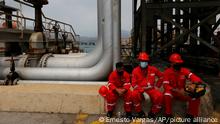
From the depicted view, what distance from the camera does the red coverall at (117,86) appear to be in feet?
15.5

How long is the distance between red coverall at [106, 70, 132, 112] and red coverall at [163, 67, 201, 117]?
0.66m

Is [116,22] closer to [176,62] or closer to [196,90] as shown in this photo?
[176,62]

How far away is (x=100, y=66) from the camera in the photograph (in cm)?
584

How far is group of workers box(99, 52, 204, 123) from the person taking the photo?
15.1ft

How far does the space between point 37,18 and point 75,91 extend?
5.17 meters

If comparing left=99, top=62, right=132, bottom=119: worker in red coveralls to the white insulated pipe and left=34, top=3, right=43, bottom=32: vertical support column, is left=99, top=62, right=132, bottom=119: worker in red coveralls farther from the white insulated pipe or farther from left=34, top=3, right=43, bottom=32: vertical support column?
left=34, top=3, right=43, bottom=32: vertical support column

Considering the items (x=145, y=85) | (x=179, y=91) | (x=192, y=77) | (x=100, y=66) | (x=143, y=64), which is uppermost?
(x=143, y=64)

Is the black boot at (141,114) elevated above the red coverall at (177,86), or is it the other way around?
the red coverall at (177,86)

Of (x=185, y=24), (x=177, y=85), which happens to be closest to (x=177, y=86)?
(x=177, y=85)

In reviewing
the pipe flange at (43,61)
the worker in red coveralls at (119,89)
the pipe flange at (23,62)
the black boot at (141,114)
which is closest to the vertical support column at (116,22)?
the worker in red coveralls at (119,89)

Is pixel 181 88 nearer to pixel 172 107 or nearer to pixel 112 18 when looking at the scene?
pixel 172 107

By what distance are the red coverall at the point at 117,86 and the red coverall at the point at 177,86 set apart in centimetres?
66

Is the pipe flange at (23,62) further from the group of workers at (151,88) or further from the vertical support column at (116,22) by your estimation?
the group of workers at (151,88)

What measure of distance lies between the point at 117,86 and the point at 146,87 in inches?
21.6
